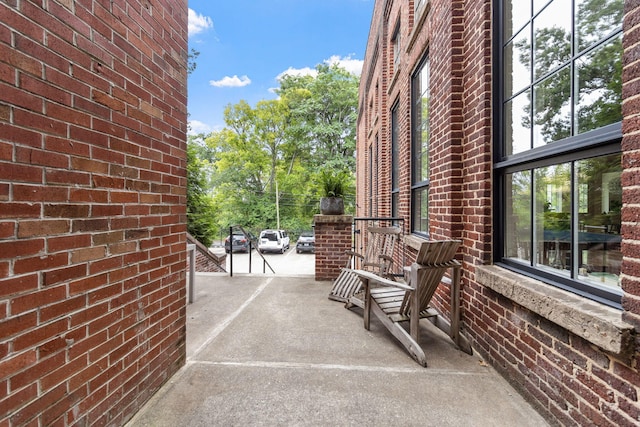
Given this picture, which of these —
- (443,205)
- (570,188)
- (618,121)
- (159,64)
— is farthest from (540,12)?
(159,64)

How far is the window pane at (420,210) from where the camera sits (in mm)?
3895

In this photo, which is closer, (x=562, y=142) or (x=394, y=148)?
(x=562, y=142)

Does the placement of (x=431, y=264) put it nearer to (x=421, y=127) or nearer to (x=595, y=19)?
(x=595, y=19)

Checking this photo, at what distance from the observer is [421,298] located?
8.09ft

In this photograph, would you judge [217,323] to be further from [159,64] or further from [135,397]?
[159,64]

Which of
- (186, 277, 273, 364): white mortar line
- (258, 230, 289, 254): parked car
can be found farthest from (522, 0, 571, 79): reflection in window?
(258, 230, 289, 254): parked car

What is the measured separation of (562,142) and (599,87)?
11.8 inches

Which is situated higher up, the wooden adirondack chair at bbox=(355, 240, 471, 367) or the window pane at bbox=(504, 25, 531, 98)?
the window pane at bbox=(504, 25, 531, 98)

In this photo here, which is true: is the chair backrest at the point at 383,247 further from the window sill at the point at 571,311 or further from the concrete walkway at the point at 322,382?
the window sill at the point at 571,311

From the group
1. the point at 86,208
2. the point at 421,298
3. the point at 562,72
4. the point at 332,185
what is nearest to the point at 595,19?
the point at 562,72

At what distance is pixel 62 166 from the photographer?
1.24 metres

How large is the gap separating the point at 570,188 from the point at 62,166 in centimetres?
254

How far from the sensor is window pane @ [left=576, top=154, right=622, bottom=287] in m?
1.42

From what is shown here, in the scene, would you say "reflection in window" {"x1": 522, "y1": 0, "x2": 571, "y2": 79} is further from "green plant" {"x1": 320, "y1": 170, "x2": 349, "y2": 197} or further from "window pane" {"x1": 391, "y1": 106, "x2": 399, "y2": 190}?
"window pane" {"x1": 391, "y1": 106, "x2": 399, "y2": 190}
